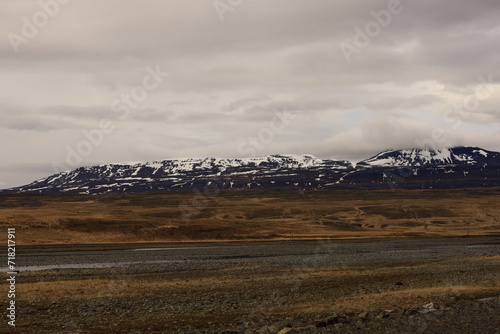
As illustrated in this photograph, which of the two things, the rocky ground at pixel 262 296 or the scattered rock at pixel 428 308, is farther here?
the scattered rock at pixel 428 308

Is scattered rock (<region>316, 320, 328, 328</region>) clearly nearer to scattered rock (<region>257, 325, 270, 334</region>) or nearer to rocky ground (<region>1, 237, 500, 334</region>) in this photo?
rocky ground (<region>1, 237, 500, 334</region>)

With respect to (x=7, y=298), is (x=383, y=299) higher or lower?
lower

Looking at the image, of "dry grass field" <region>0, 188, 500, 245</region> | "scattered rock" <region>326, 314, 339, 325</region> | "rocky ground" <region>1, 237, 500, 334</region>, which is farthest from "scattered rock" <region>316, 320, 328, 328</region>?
"dry grass field" <region>0, 188, 500, 245</region>

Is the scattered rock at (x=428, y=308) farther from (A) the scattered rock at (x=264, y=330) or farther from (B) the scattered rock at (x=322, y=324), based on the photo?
(A) the scattered rock at (x=264, y=330)

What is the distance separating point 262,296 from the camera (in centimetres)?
2470

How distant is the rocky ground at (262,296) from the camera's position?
17.7m

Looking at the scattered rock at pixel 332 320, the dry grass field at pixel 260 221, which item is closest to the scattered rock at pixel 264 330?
the scattered rock at pixel 332 320

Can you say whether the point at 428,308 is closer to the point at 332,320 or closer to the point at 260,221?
the point at 332,320

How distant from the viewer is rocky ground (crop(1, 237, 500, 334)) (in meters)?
17.7

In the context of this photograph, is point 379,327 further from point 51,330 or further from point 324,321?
point 51,330

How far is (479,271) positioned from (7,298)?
29513mm

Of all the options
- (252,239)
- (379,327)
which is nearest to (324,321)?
(379,327)

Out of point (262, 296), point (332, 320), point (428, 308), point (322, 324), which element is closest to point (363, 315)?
point (332, 320)

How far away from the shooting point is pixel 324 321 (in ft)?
55.9
